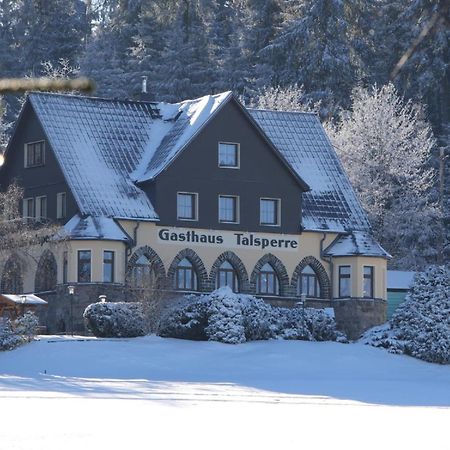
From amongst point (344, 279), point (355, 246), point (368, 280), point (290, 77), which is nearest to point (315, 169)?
point (355, 246)

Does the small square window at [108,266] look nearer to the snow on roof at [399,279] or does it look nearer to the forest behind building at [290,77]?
the forest behind building at [290,77]

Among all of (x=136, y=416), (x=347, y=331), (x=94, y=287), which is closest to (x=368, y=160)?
(x=347, y=331)

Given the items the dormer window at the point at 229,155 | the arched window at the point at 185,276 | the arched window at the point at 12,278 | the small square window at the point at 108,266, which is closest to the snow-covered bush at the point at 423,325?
the arched window at the point at 185,276

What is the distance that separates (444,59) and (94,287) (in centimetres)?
2396

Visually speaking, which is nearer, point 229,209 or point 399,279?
point 229,209

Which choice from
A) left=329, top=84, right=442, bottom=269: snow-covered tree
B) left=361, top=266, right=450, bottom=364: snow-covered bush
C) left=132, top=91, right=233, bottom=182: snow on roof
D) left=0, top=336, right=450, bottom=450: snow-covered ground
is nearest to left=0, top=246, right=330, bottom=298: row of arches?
left=132, top=91, right=233, bottom=182: snow on roof

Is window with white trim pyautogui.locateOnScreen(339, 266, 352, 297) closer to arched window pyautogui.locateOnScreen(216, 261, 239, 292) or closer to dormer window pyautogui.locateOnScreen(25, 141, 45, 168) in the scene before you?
arched window pyautogui.locateOnScreen(216, 261, 239, 292)

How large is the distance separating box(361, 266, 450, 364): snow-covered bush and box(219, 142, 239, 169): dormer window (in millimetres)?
9073

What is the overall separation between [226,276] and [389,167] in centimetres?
1731

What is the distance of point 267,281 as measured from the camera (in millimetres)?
61906

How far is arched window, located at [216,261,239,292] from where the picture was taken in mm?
61062

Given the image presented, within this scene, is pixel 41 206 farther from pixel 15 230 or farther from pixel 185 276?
pixel 15 230

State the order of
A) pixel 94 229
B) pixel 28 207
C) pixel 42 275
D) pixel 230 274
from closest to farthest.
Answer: pixel 94 229 < pixel 42 275 < pixel 230 274 < pixel 28 207

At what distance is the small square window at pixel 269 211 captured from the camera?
204ft
